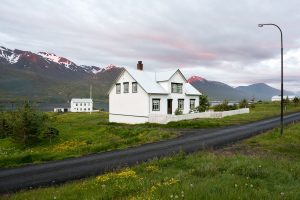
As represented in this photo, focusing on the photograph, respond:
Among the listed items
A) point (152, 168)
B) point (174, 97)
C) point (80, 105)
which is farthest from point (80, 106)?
point (152, 168)

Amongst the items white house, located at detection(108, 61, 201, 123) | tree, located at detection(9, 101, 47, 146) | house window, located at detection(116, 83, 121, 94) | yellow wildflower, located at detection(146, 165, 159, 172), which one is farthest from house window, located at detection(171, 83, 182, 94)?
yellow wildflower, located at detection(146, 165, 159, 172)

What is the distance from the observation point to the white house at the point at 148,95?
51.2 m

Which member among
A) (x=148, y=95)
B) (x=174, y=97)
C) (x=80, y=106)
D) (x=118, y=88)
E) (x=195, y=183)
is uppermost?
(x=118, y=88)

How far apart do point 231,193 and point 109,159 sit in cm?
1173

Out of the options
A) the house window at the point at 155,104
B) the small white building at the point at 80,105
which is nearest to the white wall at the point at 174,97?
the house window at the point at 155,104

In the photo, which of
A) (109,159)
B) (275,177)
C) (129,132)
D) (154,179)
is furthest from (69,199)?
(129,132)

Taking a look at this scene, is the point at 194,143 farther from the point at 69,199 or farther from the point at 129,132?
the point at 69,199

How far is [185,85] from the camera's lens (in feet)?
194

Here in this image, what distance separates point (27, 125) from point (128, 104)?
683 inches

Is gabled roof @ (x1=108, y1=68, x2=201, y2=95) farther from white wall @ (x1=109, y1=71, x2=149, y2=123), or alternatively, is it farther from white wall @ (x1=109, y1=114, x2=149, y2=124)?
white wall @ (x1=109, y1=114, x2=149, y2=124)

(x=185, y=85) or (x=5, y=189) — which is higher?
(x=185, y=85)

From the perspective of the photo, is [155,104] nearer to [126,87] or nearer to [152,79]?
[152,79]

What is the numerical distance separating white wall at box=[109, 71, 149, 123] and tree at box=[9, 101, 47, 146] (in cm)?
1473

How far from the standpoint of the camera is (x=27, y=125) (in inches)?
1708
